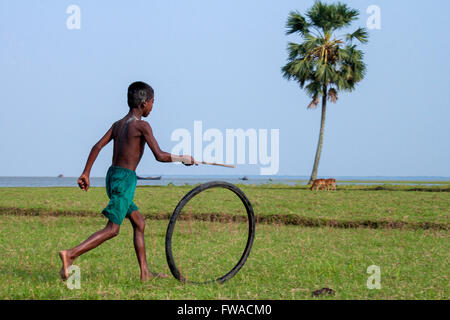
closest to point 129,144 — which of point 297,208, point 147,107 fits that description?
point 147,107

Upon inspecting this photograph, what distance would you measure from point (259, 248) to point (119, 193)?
11.4 ft

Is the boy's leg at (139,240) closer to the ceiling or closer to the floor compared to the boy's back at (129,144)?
closer to the floor

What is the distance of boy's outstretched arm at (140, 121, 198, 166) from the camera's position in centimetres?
463

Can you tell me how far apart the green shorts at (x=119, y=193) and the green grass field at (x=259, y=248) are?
699 millimetres

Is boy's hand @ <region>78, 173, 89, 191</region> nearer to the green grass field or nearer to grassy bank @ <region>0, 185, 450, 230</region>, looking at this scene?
the green grass field

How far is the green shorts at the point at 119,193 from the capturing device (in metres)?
4.64

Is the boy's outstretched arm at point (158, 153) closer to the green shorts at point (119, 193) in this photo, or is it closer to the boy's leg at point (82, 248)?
the green shorts at point (119, 193)

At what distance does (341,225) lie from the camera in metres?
10.9

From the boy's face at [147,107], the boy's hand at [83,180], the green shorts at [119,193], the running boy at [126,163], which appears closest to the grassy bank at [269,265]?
the running boy at [126,163]

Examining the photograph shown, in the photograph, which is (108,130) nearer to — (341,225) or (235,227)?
(235,227)

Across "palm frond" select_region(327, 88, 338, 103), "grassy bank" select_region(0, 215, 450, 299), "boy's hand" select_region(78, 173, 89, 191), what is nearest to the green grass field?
"grassy bank" select_region(0, 215, 450, 299)
